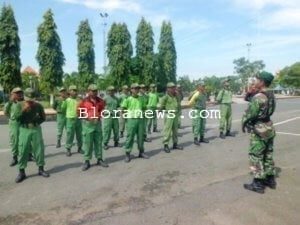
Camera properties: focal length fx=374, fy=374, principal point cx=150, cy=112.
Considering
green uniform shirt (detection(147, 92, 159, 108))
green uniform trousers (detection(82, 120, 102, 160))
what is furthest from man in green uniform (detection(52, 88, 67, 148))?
green uniform shirt (detection(147, 92, 159, 108))

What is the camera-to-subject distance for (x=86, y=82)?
4188 centimetres

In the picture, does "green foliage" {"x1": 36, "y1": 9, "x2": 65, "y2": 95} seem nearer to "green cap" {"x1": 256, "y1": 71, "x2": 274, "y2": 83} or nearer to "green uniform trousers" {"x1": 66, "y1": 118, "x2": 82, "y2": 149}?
"green uniform trousers" {"x1": 66, "y1": 118, "x2": 82, "y2": 149}

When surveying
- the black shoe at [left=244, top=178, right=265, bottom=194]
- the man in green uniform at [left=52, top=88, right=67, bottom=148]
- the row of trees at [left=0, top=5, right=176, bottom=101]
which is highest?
the row of trees at [left=0, top=5, right=176, bottom=101]

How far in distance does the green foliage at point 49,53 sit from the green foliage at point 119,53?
5.55m

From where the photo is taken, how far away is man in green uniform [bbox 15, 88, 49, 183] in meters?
7.54

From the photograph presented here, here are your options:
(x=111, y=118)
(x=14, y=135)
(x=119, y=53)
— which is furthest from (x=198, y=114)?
(x=119, y=53)

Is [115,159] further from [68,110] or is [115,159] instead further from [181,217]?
[181,217]

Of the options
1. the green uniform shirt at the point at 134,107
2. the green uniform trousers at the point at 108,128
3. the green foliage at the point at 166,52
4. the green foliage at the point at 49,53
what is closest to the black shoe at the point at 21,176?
the green uniform shirt at the point at 134,107

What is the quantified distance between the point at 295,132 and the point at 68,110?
831 cm

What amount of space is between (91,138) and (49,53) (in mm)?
30238

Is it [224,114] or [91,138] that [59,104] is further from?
[224,114]

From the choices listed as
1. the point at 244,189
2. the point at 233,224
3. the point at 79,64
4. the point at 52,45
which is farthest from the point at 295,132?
the point at 79,64

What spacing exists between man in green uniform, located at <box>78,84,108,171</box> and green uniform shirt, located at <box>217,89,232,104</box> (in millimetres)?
5388

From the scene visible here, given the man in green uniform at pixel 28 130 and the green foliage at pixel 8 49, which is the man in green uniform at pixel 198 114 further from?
the green foliage at pixel 8 49
